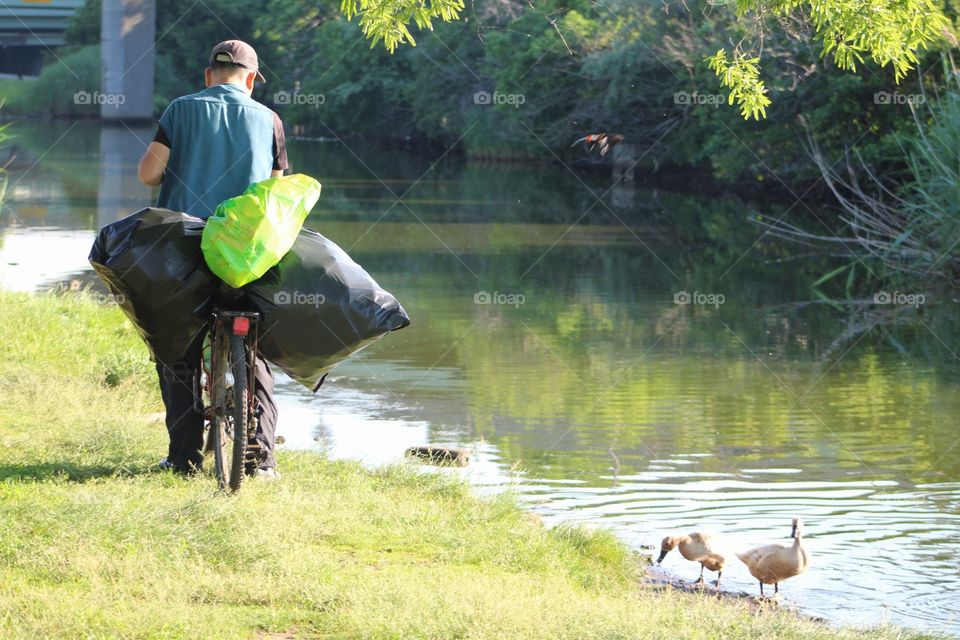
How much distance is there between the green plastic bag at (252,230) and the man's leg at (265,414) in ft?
1.98

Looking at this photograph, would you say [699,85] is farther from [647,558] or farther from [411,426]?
[647,558]

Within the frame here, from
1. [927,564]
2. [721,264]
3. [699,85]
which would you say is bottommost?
[927,564]

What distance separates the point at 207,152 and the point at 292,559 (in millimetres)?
1952

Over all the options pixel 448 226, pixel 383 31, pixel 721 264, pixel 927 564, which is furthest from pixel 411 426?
pixel 448 226

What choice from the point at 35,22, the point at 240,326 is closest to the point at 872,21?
the point at 240,326

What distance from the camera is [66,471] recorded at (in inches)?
244

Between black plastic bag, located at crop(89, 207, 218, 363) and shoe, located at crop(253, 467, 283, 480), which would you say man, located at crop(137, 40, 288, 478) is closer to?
shoe, located at crop(253, 467, 283, 480)

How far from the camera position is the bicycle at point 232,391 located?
5895 mm

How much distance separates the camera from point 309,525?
5570mm

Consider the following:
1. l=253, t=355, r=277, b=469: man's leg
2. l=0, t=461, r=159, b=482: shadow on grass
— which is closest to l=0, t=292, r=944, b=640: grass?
l=0, t=461, r=159, b=482: shadow on grass

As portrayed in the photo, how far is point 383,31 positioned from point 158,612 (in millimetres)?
3910

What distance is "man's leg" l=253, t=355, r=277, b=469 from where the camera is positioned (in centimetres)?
629

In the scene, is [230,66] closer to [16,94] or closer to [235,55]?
[235,55]

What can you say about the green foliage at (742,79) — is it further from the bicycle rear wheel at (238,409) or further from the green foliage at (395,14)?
the bicycle rear wheel at (238,409)
